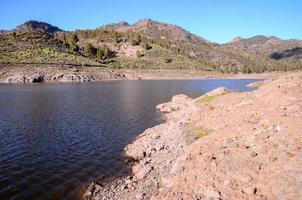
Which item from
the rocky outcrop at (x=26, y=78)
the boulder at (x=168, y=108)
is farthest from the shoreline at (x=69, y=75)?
the boulder at (x=168, y=108)

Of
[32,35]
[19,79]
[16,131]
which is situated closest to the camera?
[16,131]

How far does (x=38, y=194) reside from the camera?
21.4m

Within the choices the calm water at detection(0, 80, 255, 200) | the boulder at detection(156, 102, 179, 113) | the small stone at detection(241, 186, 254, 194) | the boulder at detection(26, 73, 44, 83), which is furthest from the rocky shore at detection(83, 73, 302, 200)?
the boulder at detection(26, 73, 44, 83)

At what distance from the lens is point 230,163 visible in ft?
59.9

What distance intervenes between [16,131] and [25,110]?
56.0 ft

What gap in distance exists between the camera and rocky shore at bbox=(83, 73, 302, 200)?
16.0m

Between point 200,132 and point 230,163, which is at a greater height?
point 230,163

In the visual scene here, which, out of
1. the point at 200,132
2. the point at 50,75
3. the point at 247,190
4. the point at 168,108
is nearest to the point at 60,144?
the point at 200,132

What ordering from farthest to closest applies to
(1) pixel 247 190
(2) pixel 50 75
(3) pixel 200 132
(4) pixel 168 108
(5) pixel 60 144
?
(2) pixel 50 75 → (4) pixel 168 108 → (5) pixel 60 144 → (3) pixel 200 132 → (1) pixel 247 190

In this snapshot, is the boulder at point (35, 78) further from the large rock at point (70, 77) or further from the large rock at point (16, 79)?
the large rock at point (70, 77)

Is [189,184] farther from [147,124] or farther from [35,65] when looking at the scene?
[35,65]

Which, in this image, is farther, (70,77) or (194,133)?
(70,77)

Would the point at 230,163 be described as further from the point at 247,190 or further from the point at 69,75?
the point at 69,75

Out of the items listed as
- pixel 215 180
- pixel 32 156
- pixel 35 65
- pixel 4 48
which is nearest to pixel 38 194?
pixel 32 156
